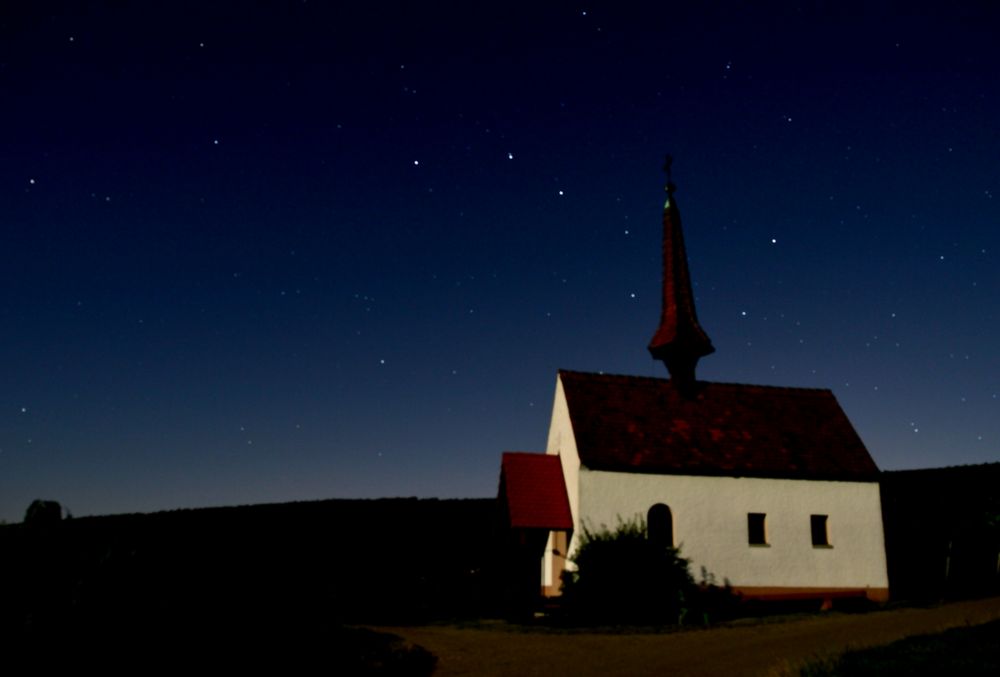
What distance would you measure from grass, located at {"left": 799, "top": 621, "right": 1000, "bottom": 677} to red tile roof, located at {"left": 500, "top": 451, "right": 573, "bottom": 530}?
9856 mm

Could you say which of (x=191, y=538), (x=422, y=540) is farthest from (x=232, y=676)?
(x=422, y=540)

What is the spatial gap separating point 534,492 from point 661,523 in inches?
148

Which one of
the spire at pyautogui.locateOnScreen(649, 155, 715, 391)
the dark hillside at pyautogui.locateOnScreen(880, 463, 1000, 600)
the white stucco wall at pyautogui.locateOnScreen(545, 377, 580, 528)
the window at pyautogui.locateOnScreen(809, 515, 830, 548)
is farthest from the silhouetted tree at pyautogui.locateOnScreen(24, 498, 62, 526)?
the dark hillside at pyautogui.locateOnScreen(880, 463, 1000, 600)

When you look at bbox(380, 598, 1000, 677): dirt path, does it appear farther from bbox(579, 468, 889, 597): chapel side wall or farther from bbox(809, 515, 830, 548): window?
bbox(809, 515, 830, 548): window

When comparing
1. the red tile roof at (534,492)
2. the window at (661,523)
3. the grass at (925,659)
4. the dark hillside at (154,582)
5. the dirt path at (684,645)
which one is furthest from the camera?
the window at (661,523)

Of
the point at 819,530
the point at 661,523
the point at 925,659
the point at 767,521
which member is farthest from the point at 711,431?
the point at 925,659

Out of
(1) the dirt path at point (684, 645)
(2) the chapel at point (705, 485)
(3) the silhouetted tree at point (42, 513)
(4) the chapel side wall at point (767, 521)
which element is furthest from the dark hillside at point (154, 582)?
(4) the chapel side wall at point (767, 521)

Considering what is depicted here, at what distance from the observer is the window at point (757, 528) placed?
65.7ft

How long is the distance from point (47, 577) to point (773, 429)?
66.1 feet

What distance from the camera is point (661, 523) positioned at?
19.8m

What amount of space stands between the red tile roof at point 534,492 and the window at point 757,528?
17.7 ft

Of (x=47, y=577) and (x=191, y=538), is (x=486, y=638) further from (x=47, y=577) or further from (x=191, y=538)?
(x=47, y=577)

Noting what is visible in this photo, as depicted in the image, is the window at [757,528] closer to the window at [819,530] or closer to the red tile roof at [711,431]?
the red tile roof at [711,431]

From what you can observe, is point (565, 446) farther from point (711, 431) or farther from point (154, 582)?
point (154, 582)
